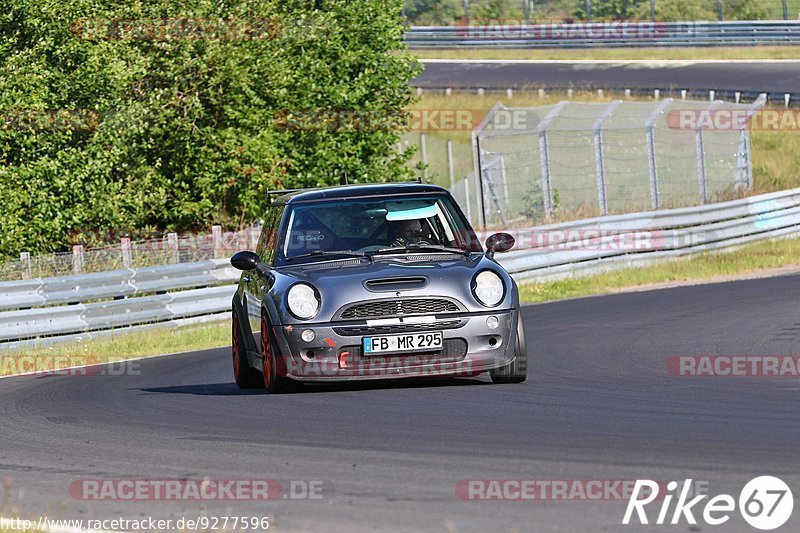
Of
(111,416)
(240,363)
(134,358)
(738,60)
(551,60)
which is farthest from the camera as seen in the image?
(551,60)

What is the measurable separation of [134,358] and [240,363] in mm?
5131

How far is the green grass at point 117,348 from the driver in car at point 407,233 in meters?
5.82

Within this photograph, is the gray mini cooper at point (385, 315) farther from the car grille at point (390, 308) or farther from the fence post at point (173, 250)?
the fence post at point (173, 250)

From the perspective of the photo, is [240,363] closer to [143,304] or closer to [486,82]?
[143,304]

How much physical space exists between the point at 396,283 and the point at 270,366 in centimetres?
113

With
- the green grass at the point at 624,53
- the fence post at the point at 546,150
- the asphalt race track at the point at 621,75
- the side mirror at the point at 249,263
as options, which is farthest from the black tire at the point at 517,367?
the green grass at the point at 624,53

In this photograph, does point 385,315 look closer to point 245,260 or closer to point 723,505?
point 245,260

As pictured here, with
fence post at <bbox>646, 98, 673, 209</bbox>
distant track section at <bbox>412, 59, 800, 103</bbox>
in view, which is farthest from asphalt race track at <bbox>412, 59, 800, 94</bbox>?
fence post at <bbox>646, 98, 673, 209</bbox>

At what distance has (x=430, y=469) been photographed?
6656 millimetres

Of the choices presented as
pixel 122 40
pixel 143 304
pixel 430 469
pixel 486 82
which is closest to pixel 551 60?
pixel 486 82

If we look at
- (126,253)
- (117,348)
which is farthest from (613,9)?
(117,348)

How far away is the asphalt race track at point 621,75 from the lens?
A: 151 feet

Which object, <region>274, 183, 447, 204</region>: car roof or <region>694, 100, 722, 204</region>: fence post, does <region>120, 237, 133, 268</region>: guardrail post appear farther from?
<region>694, 100, 722, 204</region>: fence post

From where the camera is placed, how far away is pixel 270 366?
1016 centimetres
